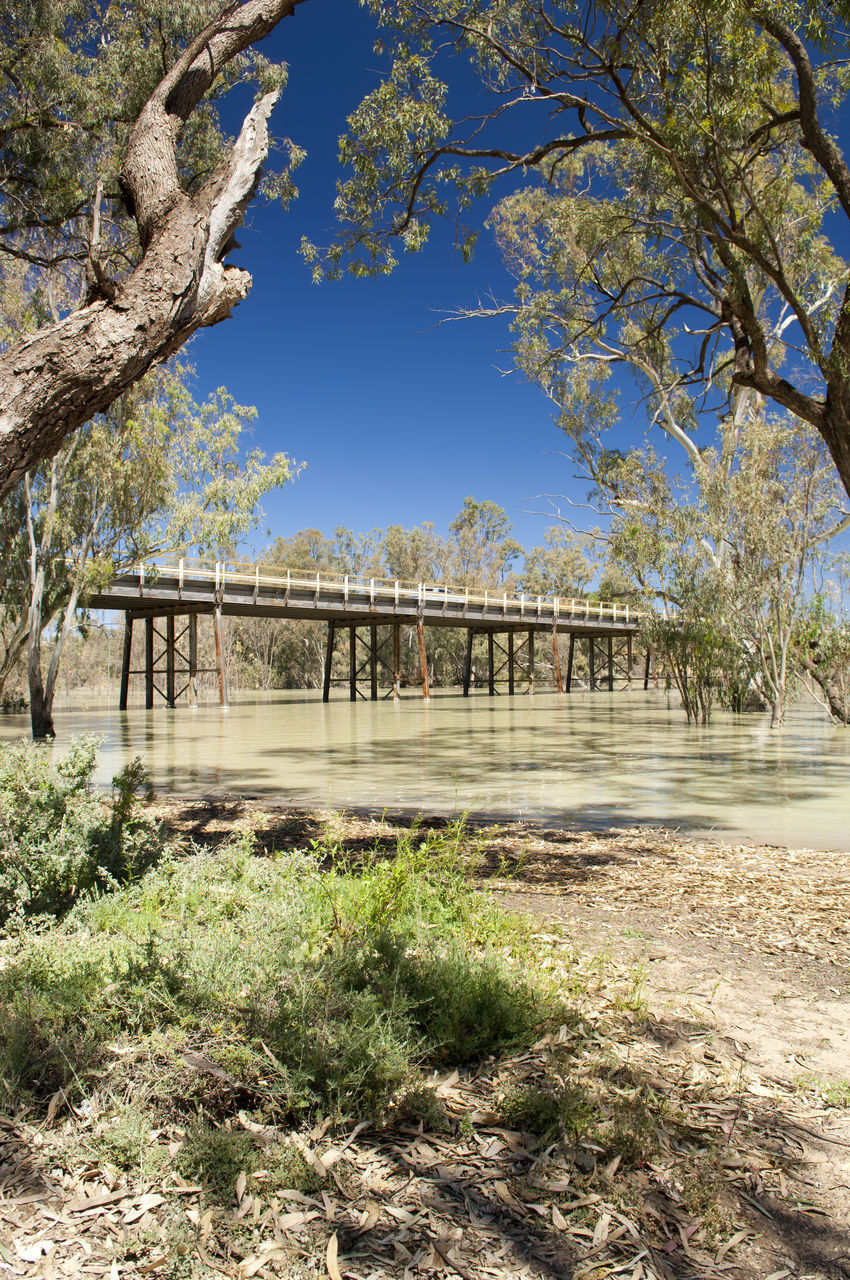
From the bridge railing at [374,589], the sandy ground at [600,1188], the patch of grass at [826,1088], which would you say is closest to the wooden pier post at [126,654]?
the bridge railing at [374,589]

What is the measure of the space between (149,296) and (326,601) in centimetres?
2810

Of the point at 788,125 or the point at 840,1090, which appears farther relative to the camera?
the point at 788,125

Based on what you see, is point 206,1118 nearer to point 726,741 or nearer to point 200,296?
point 200,296

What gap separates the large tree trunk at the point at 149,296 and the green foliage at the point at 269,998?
1.63 m

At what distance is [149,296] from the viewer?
10.8ft

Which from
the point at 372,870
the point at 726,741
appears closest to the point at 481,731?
the point at 726,741

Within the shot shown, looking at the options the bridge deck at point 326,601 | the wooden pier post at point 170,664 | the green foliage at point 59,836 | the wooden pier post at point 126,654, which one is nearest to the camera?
the green foliage at point 59,836

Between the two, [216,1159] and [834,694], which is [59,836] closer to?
[216,1159]

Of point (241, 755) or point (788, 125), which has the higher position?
point (788, 125)

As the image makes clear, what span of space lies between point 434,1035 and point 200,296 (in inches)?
115

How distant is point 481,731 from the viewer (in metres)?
17.6

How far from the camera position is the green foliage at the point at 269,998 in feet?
7.35

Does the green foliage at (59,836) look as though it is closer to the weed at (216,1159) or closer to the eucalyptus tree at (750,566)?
the weed at (216,1159)

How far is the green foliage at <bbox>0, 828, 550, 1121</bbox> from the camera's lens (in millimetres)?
2240
